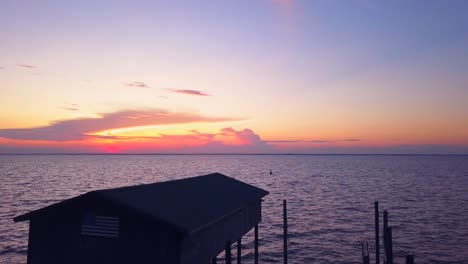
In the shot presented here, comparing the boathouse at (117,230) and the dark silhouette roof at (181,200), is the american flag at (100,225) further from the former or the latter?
the dark silhouette roof at (181,200)

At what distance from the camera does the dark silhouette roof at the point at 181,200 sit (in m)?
15.2

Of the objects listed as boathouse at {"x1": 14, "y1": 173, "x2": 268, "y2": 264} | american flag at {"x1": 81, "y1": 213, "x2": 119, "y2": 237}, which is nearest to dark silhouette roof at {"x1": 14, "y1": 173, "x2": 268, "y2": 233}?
boathouse at {"x1": 14, "y1": 173, "x2": 268, "y2": 264}

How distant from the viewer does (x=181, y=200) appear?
18.8 metres

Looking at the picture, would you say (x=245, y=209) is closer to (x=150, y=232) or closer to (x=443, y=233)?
(x=150, y=232)

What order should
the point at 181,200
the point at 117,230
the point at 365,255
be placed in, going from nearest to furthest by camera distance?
the point at 117,230, the point at 181,200, the point at 365,255

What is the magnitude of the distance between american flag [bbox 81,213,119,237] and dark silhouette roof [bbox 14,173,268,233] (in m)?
0.88

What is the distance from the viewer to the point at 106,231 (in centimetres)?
1562

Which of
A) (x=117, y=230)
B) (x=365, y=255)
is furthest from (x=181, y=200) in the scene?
(x=365, y=255)

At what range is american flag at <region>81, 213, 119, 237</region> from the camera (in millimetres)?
15578

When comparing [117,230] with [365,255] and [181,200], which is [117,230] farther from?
[365,255]

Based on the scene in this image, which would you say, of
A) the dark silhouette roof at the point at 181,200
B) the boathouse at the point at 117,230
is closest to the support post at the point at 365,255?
the dark silhouette roof at the point at 181,200

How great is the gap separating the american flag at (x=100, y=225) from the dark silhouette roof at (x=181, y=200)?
0.88 meters

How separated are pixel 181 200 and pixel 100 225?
429 centimetres

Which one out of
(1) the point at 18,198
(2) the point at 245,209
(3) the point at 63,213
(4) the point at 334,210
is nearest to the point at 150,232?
(3) the point at 63,213
